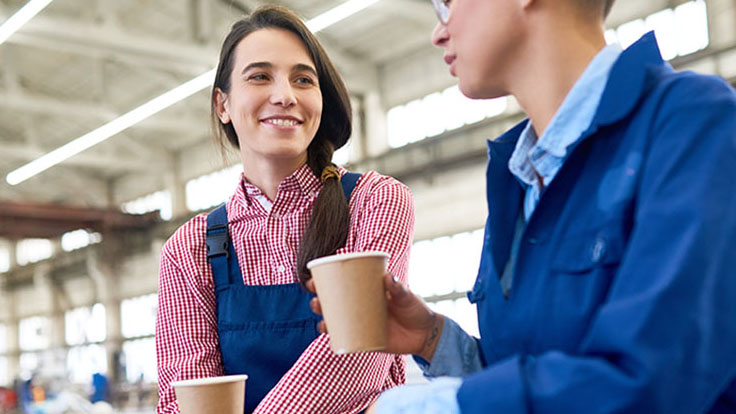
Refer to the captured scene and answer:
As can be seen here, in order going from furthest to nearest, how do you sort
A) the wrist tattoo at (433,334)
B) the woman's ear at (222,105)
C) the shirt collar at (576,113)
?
the woman's ear at (222,105) < the wrist tattoo at (433,334) < the shirt collar at (576,113)

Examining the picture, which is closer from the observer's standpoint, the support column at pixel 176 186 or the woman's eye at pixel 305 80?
the woman's eye at pixel 305 80

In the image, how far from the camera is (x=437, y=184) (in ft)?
39.1

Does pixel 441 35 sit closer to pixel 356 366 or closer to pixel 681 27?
pixel 356 366

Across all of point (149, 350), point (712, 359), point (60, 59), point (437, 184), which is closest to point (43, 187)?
point (149, 350)

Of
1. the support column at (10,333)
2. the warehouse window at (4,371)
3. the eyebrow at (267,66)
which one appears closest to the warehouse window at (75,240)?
the support column at (10,333)

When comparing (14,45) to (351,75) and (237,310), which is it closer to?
(351,75)

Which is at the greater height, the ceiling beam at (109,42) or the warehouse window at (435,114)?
the ceiling beam at (109,42)

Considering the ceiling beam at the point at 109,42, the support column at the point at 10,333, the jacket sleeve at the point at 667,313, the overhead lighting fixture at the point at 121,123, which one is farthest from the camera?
the support column at the point at 10,333

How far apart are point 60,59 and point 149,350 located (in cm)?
677

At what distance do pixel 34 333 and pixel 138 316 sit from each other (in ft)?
18.8

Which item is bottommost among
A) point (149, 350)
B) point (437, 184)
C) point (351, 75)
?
point (149, 350)

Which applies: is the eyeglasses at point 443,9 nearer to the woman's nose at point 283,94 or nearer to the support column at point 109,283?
the woman's nose at point 283,94

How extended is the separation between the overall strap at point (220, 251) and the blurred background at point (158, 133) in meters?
4.61

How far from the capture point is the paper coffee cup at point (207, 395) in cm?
128
